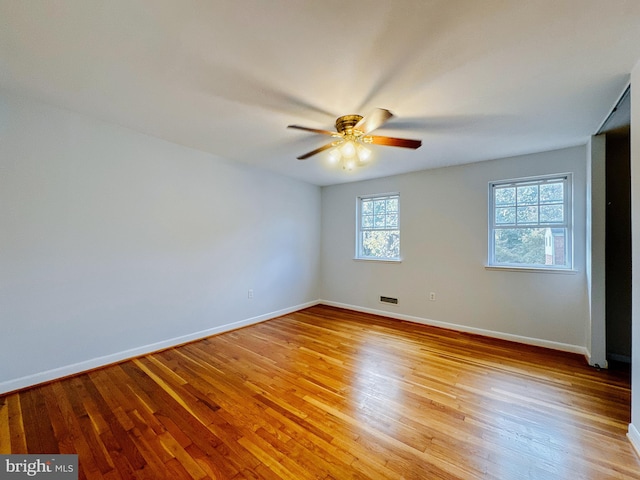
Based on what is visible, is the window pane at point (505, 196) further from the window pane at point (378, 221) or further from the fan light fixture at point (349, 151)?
the fan light fixture at point (349, 151)

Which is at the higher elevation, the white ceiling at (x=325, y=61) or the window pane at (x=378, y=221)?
the white ceiling at (x=325, y=61)

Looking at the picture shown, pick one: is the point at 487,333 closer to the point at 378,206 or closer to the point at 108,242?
the point at 378,206

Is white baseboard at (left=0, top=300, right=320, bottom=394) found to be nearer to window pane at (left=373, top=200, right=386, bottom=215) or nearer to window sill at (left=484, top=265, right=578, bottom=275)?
window pane at (left=373, top=200, right=386, bottom=215)

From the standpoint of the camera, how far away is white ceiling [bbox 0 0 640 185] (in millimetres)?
1284

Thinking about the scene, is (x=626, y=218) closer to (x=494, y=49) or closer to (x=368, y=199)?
(x=494, y=49)

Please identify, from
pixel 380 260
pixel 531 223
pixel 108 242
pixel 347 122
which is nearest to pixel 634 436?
pixel 531 223

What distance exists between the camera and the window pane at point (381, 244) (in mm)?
4355

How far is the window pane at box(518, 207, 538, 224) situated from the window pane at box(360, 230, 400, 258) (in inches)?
63.3

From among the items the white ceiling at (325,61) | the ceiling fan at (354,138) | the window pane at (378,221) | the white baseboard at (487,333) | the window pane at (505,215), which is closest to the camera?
the white ceiling at (325,61)

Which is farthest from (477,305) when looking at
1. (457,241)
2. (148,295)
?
(148,295)

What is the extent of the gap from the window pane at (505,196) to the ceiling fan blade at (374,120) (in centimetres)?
242

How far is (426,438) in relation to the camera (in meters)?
1.64

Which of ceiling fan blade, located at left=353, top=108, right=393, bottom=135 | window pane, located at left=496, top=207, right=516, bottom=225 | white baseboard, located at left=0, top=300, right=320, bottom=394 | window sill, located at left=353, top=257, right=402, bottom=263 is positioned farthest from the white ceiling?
white baseboard, located at left=0, top=300, right=320, bottom=394
